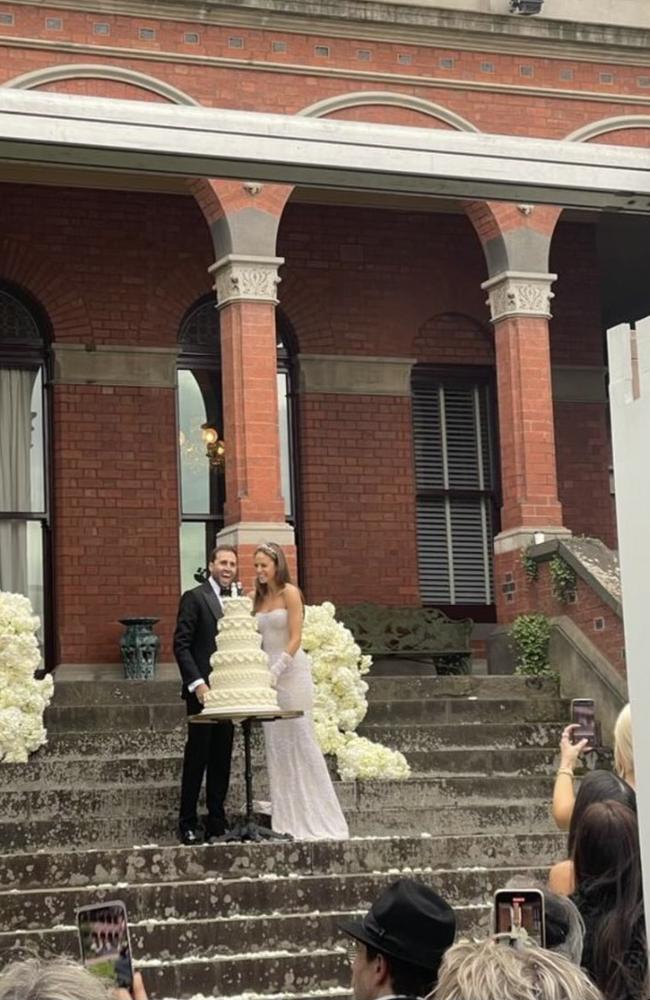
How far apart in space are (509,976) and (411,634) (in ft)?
46.9

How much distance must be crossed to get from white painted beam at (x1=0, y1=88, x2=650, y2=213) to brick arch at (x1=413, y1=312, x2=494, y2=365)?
13294 mm

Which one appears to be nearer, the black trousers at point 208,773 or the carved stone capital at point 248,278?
the black trousers at point 208,773

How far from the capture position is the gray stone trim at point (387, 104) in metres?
16.6

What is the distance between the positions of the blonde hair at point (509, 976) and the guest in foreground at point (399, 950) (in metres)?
1.21

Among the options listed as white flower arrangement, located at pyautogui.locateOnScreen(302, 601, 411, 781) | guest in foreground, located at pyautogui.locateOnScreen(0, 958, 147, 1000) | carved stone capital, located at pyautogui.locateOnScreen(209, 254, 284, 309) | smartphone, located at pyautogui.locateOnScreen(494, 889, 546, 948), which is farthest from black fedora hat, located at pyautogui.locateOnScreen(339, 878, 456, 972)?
carved stone capital, located at pyautogui.locateOnScreen(209, 254, 284, 309)

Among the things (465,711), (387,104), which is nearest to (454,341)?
(387,104)


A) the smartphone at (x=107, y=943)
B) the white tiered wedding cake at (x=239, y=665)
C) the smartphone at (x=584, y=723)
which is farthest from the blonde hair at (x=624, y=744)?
the white tiered wedding cake at (x=239, y=665)

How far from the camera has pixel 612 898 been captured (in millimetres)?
5312

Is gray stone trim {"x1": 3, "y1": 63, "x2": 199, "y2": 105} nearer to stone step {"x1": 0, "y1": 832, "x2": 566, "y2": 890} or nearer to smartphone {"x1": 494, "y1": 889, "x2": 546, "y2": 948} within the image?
stone step {"x1": 0, "y1": 832, "x2": 566, "y2": 890}

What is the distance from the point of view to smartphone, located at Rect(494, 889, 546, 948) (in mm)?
4424

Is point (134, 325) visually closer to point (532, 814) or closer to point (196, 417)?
point (196, 417)

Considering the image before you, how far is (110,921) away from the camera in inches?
169

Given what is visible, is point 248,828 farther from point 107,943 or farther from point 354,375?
point 354,375

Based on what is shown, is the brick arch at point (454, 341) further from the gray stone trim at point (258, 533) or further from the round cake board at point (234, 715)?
the round cake board at point (234, 715)
